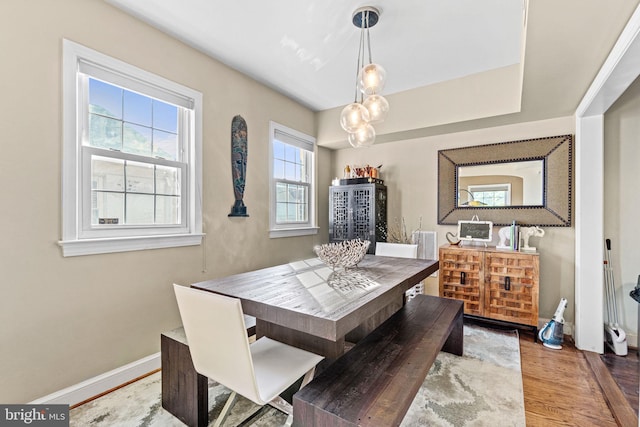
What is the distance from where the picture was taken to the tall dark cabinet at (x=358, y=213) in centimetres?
381

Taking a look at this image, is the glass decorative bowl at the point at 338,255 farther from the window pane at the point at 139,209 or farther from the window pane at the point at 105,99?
the window pane at the point at 105,99

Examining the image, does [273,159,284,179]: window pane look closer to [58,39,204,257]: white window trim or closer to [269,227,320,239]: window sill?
[269,227,320,239]: window sill

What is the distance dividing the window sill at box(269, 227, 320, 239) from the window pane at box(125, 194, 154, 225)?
1.40 metres

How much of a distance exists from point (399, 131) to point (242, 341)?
316 cm

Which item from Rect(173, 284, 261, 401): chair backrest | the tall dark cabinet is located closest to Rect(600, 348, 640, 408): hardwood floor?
the tall dark cabinet

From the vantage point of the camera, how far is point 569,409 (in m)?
1.86

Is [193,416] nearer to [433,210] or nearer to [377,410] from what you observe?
[377,410]

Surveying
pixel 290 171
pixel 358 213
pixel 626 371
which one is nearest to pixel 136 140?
pixel 290 171

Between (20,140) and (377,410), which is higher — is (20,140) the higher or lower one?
the higher one

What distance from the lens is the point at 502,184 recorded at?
3.33 meters

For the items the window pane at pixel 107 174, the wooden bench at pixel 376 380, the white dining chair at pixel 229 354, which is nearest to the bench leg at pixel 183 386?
the white dining chair at pixel 229 354

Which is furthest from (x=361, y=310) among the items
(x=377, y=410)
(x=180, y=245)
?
(x=180, y=245)

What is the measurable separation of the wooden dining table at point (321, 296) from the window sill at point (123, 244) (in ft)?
2.76

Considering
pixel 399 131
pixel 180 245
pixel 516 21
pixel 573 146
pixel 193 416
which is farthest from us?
pixel 399 131
